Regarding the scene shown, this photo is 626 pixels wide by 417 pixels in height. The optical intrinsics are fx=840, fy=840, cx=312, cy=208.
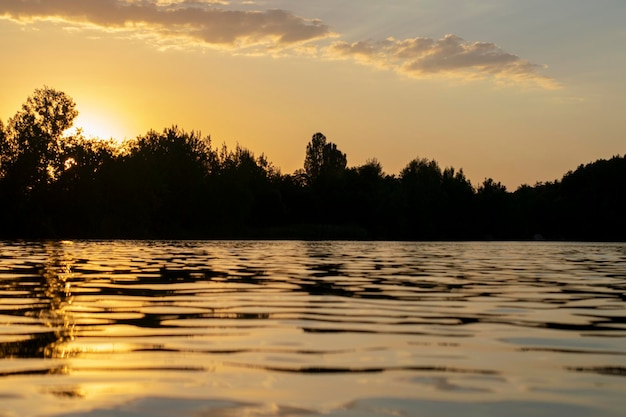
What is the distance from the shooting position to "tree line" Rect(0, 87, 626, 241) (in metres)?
95.9

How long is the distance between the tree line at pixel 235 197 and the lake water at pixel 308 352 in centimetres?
8140

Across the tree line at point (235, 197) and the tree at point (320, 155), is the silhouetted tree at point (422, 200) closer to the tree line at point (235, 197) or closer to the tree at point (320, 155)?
the tree line at point (235, 197)

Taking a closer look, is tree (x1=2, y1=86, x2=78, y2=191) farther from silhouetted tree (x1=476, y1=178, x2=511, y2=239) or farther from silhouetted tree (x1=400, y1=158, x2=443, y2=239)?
silhouetted tree (x1=476, y1=178, x2=511, y2=239)

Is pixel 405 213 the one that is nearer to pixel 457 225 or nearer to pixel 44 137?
pixel 457 225

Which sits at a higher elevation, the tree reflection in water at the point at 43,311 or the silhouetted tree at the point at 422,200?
the silhouetted tree at the point at 422,200

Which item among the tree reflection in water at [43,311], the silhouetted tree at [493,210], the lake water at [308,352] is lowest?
the lake water at [308,352]

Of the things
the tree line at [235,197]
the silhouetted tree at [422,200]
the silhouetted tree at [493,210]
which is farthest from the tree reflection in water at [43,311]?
the silhouetted tree at [493,210]

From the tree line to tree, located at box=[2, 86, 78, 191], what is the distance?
0.14m

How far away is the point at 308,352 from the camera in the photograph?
823 cm

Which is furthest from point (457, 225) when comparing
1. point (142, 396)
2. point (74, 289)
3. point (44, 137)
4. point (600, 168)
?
point (142, 396)

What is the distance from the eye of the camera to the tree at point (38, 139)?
310ft

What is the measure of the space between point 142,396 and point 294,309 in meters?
6.72

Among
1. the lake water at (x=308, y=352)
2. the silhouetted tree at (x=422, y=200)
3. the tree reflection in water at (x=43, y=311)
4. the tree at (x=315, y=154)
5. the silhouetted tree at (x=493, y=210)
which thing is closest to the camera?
the lake water at (x=308, y=352)

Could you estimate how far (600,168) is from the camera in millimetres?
143500
